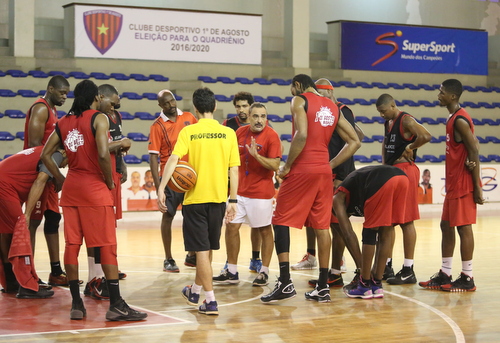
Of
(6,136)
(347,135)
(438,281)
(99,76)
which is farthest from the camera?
(99,76)

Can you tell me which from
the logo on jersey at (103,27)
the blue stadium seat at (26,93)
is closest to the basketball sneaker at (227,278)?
the blue stadium seat at (26,93)

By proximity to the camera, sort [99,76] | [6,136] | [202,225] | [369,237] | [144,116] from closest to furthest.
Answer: [202,225] → [369,237] → [6,136] → [144,116] → [99,76]

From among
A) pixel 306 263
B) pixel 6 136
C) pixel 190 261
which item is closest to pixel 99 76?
pixel 6 136

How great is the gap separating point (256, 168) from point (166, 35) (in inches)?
458

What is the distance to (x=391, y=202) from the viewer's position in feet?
22.2

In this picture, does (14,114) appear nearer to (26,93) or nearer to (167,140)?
(26,93)

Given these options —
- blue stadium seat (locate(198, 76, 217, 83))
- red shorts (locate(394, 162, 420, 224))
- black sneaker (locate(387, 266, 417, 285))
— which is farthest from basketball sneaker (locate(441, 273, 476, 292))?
blue stadium seat (locate(198, 76, 217, 83))

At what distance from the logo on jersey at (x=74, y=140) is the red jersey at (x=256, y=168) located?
204 cm

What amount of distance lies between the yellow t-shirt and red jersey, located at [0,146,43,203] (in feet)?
5.56

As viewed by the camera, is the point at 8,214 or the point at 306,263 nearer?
the point at 8,214

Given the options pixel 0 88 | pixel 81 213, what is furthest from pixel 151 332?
pixel 0 88

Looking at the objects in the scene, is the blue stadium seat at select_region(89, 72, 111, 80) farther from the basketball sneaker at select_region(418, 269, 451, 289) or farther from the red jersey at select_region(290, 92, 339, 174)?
the basketball sneaker at select_region(418, 269, 451, 289)

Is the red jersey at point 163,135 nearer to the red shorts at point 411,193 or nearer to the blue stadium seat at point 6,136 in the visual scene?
the red shorts at point 411,193

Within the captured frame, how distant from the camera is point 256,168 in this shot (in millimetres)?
7473
